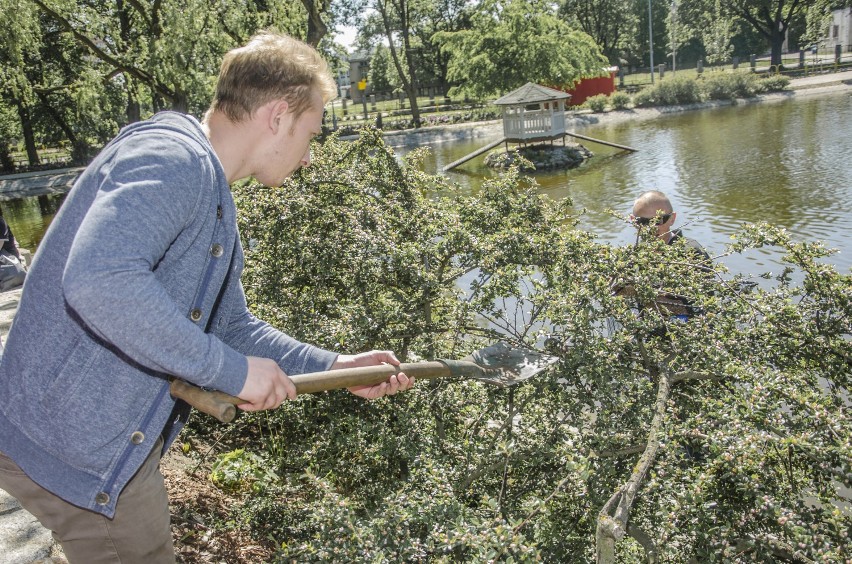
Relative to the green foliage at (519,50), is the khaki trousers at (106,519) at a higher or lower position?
lower

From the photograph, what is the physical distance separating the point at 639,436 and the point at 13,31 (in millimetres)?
14739

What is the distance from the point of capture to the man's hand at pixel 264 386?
1897 millimetres

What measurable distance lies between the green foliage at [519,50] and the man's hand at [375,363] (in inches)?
1376

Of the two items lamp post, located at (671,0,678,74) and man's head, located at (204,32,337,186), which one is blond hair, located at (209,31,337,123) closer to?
man's head, located at (204,32,337,186)

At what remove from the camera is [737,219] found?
14.1m

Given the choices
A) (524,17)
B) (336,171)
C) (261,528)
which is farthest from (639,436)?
(524,17)

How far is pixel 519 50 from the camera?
116 ft

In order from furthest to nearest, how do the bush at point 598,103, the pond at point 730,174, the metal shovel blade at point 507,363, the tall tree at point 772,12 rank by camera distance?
the tall tree at point 772,12, the bush at point 598,103, the pond at point 730,174, the metal shovel blade at point 507,363

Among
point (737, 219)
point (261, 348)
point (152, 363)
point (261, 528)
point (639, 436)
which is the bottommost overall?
point (737, 219)

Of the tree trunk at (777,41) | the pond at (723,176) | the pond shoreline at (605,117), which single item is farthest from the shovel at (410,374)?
the tree trunk at (777,41)

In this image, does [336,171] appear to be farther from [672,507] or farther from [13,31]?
[13,31]

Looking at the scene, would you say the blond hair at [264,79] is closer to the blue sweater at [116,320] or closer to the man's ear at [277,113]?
the man's ear at [277,113]

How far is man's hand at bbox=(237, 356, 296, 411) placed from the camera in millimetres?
1897

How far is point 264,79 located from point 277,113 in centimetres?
11
